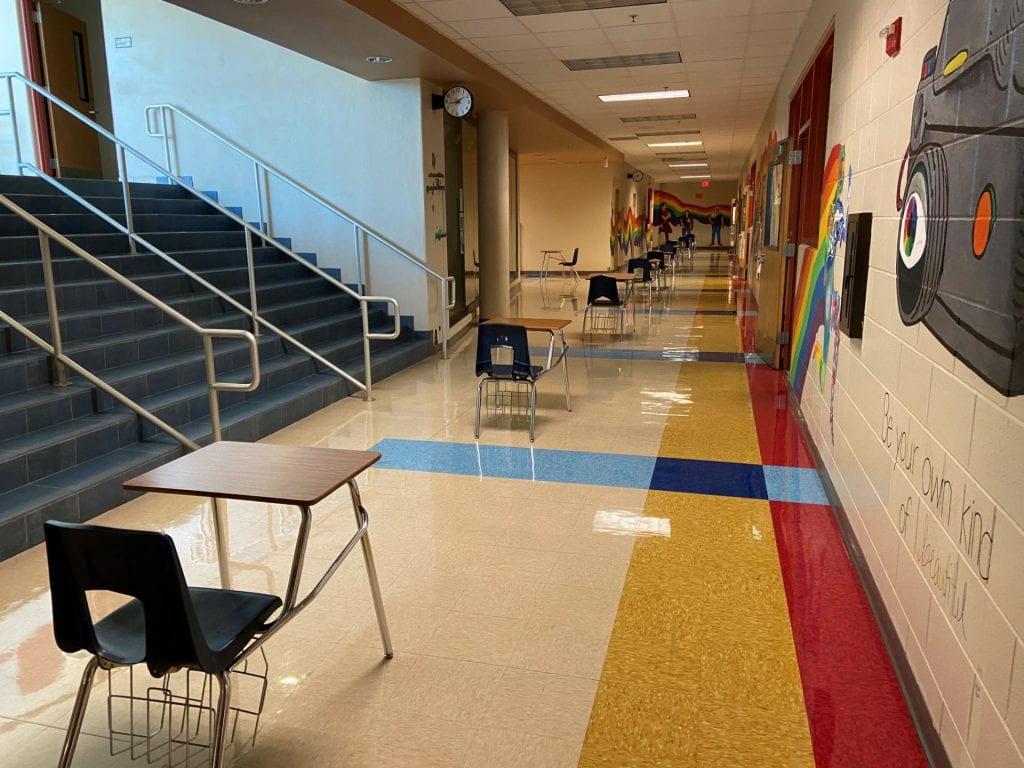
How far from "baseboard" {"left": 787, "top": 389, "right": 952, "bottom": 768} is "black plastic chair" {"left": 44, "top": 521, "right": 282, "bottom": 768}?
176cm

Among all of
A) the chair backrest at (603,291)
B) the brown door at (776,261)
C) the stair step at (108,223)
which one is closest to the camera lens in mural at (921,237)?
the brown door at (776,261)

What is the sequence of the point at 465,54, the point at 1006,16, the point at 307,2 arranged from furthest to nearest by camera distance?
the point at 465,54, the point at 307,2, the point at 1006,16

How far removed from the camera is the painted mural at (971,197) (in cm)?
165

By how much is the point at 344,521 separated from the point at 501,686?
1.53 metres

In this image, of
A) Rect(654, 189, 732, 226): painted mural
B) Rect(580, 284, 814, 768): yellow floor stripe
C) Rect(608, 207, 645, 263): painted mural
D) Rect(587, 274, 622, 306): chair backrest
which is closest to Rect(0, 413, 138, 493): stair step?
Rect(580, 284, 814, 768): yellow floor stripe

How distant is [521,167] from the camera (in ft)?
63.6

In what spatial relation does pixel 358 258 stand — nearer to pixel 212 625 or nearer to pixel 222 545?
pixel 222 545

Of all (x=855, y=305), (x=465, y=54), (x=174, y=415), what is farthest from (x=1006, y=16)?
(x=465, y=54)

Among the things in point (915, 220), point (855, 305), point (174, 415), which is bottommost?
point (174, 415)

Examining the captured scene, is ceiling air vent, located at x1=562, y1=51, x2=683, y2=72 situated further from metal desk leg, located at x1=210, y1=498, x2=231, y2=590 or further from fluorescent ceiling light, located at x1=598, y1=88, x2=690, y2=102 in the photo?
metal desk leg, located at x1=210, y1=498, x2=231, y2=590

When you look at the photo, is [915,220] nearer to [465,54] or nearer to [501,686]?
[501,686]

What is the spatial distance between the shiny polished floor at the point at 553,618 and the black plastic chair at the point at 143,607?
1.53ft

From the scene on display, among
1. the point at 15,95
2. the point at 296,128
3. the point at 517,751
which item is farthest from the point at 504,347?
the point at 15,95

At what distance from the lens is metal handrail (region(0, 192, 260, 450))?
3.65 metres
